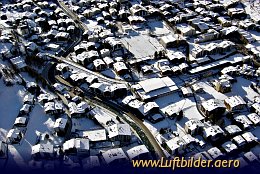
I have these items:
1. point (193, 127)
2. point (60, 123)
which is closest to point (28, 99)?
point (60, 123)

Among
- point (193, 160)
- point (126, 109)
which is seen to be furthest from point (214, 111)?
point (126, 109)

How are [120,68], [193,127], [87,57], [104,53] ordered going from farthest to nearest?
[104,53] < [87,57] < [120,68] < [193,127]

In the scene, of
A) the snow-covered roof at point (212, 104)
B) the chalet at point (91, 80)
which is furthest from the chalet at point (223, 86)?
the chalet at point (91, 80)

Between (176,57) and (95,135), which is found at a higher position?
(176,57)

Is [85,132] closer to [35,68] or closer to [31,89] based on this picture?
[31,89]

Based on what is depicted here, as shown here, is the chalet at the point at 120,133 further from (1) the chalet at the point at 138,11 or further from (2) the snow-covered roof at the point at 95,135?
(1) the chalet at the point at 138,11

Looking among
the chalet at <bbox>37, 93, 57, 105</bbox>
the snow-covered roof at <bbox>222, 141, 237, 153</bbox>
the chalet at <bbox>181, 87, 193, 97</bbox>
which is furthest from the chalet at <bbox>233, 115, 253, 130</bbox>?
the chalet at <bbox>37, 93, 57, 105</bbox>

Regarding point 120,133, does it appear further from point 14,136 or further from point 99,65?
point 99,65
